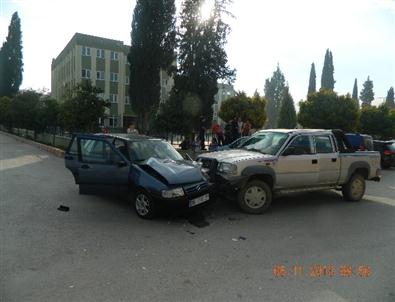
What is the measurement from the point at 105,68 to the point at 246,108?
2495 cm

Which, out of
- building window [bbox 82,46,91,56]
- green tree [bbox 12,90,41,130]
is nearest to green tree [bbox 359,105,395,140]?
green tree [bbox 12,90,41,130]

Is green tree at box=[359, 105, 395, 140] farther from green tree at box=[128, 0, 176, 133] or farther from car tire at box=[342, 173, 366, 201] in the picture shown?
car tire at box=[342, 173, 366, 201]

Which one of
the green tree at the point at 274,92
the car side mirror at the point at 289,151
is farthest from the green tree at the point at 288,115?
the car side mirror at the point at 289,151

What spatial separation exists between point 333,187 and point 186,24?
21553 mm

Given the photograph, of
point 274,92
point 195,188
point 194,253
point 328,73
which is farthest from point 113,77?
point 328,73

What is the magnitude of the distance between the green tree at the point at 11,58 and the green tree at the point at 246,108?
144 ft

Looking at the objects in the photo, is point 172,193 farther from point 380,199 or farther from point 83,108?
point 83,108

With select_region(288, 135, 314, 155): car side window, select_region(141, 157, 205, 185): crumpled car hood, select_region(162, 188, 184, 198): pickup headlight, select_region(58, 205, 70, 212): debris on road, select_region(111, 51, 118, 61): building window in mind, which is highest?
select_region(111, 51, 118, 61): building window

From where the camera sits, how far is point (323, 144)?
850 cm

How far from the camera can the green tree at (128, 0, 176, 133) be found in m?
31.2

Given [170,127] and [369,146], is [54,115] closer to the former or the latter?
[170,127]

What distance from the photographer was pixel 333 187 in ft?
28.5

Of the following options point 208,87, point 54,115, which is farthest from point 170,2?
point 54,115

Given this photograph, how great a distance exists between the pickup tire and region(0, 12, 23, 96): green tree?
62915 millimetres
